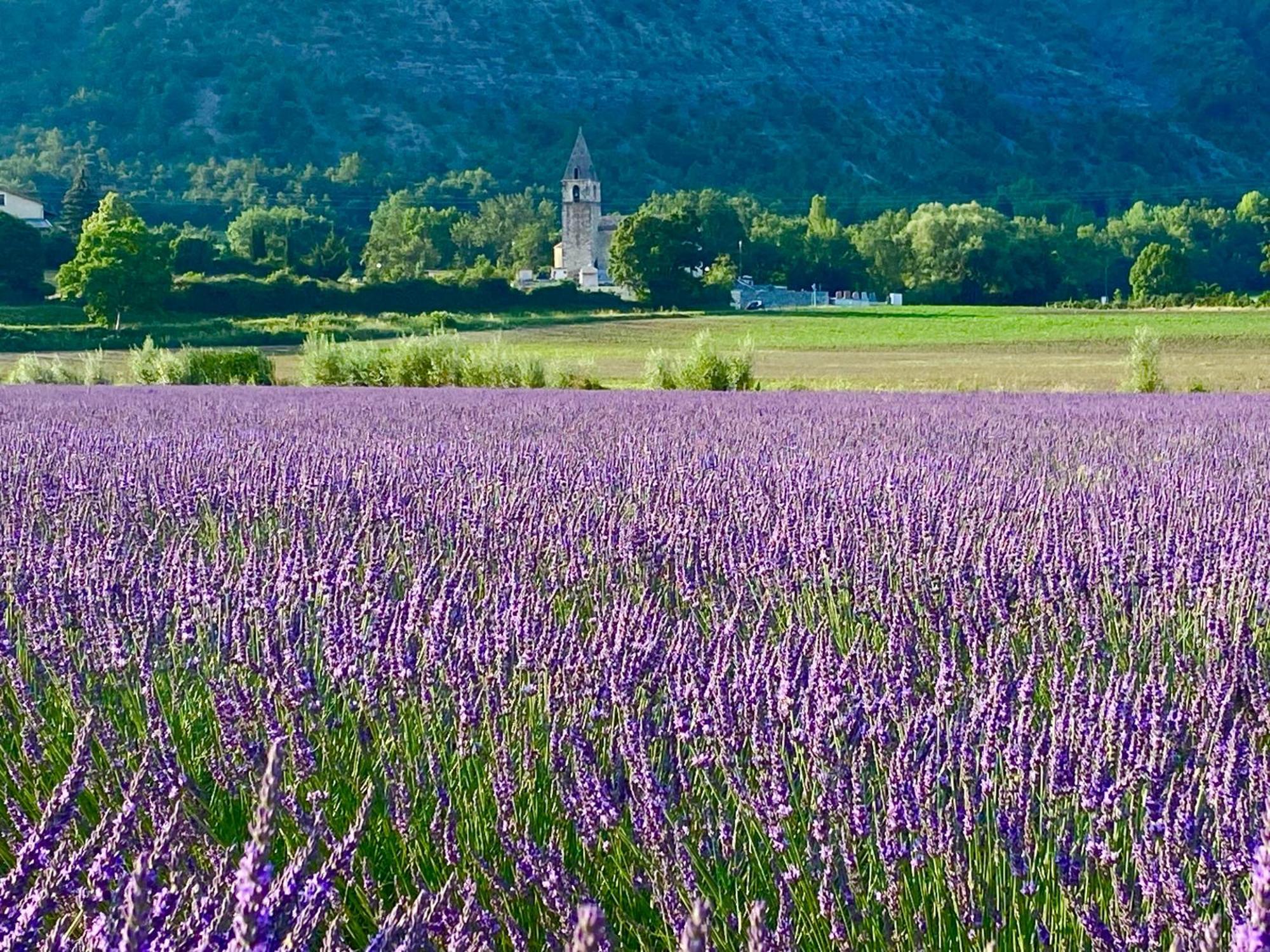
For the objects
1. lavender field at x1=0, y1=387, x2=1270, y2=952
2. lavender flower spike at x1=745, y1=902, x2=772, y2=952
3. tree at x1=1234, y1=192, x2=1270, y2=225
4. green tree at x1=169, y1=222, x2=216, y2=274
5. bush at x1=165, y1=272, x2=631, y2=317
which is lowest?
lavender field at x1=0, y1=387, x2=1270, y2=952

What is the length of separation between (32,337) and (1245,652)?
39.8m

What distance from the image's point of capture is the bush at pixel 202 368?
2248 cm

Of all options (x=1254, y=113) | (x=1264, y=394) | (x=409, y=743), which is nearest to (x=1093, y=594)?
(x=409, y=743)

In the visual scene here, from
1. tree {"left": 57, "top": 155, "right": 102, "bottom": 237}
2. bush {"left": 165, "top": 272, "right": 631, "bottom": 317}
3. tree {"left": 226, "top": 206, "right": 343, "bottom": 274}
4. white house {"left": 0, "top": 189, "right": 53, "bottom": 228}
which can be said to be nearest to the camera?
bush {"left": 165, "top": 272, "right": 631, "bottom": 317}

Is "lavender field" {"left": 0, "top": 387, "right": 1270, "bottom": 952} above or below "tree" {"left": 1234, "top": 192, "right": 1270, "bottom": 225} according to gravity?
below

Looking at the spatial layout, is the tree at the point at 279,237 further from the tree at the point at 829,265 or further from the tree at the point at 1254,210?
the tree at the point at 1254,210

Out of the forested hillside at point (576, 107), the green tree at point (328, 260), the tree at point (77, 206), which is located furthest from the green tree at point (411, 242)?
the forested hillside at point (576, 107)

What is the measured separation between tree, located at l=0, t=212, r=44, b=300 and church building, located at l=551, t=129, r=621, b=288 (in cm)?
4274

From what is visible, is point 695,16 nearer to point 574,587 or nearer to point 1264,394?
point 1264,394

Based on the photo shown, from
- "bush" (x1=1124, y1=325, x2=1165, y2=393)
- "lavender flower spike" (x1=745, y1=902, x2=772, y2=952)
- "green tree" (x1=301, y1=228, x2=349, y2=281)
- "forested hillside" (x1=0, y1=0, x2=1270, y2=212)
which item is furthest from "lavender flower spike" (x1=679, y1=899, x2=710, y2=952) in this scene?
"forested hillside" (x1=0, y1=0, x2=1270, y2=212)

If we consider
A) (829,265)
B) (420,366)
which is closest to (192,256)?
(829,265)

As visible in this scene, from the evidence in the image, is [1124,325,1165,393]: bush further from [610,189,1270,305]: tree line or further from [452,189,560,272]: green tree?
[452,189,560,272]: green tree

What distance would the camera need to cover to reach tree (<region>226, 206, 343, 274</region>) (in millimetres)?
65062

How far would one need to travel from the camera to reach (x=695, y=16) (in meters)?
199
